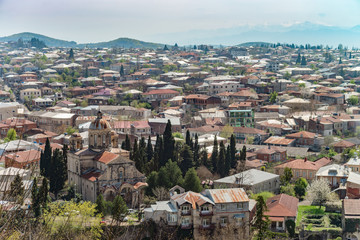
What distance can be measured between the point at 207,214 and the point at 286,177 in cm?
1151

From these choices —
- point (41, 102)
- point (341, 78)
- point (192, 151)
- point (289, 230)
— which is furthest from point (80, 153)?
point (341, 78)

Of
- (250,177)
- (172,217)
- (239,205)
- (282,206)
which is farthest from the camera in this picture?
(250,177)

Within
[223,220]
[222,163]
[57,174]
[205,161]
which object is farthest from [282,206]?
[57,174]

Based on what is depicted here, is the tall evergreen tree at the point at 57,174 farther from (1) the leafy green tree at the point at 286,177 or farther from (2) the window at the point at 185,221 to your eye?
(1) the leafy green tree at the point at 286,177

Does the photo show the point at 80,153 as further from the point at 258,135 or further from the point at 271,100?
the point at 271,100

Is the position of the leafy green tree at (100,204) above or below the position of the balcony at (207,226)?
above

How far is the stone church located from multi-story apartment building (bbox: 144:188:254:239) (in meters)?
3.87

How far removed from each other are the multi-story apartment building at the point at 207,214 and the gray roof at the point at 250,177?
19.9 feet

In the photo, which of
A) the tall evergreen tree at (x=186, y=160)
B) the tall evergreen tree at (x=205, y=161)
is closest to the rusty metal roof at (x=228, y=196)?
the tall evergreen tree at (x=186, y=160)

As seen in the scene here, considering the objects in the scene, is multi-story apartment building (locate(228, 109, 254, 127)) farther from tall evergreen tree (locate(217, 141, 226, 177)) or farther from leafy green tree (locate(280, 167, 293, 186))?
tall evergreen tree (locate(217, 141, 226, 177))

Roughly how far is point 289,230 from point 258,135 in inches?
914

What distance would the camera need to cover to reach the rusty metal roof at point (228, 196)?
2838 centimetres

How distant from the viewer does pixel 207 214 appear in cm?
2808

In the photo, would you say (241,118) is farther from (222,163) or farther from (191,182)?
(191,182)
